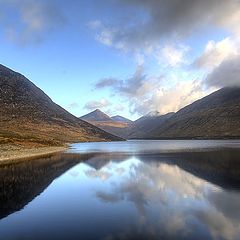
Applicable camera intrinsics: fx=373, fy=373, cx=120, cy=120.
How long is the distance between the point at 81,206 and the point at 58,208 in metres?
2.27

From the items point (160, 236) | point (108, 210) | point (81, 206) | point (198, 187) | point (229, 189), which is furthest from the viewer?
point (198, 187)

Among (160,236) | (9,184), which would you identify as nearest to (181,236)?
(160,236)

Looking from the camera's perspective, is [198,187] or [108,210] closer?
[108,210]

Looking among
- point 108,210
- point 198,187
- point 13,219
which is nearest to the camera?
point 13,219

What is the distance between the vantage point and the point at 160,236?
23.7 meters

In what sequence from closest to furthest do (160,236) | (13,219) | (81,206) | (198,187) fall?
(160,236), (13,219), (81,206), (198,187)

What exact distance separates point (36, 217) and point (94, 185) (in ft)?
72.4

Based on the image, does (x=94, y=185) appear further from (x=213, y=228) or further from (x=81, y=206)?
(x=213, y=228)

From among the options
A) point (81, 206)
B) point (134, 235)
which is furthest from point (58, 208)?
point (134, 235)

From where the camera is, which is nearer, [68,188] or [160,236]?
[160,236]

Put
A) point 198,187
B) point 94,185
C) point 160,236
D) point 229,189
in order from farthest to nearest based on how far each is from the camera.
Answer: point 94,185
point 198,187
point 229,189
point 160,236

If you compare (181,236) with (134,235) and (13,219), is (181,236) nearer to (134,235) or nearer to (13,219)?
(134,235)

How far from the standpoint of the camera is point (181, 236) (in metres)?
23.7

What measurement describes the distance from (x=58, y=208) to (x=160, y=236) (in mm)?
13514
